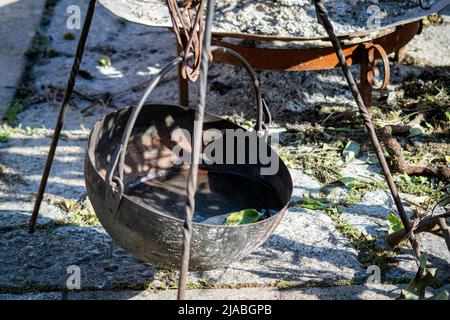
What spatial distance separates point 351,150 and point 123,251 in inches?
63.0

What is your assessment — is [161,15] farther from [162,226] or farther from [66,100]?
[162,226]

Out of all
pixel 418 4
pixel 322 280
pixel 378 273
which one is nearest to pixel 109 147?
pixel 322 280

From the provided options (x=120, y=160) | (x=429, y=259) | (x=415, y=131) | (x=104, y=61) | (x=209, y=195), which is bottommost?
(x=429, y=259)

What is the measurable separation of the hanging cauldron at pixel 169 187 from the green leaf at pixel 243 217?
90 millimetres

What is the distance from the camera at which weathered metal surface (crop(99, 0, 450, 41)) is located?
12.1ft

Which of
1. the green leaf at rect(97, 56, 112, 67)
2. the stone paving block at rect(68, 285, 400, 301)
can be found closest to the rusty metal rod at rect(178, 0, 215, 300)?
the stone paving block at rect(68, 285, 400, 301)

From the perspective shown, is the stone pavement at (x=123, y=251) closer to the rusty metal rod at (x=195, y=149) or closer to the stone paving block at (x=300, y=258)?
the stone paving block at (x=300, y=258)

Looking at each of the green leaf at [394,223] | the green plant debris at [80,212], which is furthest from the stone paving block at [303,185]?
the green plant debris at [80,212]

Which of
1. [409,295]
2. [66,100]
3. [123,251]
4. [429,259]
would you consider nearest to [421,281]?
[409,295]

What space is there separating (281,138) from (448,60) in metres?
1.69

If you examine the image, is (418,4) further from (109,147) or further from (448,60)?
(109,147)

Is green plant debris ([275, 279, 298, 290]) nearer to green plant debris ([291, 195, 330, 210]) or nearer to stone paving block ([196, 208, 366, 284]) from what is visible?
stone paving block ([196, 208, 366, 284])

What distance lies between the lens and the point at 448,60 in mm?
5148

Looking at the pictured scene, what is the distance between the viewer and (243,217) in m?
2.89
